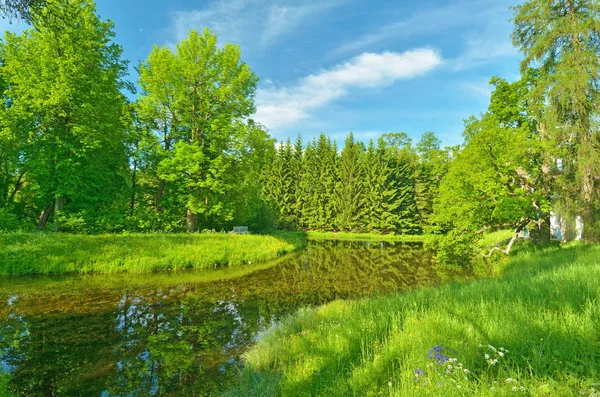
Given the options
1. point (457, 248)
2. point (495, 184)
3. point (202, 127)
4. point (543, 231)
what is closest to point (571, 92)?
point (495, 184)

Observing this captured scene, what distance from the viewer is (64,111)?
17672 millimetres

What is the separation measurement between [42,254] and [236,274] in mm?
9330

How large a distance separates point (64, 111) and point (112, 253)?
386 inches

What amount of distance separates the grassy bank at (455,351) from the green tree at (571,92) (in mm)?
11248

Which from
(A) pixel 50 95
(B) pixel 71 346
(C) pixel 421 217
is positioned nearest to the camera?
(B) pixel 71 346

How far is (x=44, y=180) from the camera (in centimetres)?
1738

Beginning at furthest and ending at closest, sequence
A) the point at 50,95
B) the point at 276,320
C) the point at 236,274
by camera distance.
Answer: the point at 50,95 → the point at 236,274 → the point at 276,320

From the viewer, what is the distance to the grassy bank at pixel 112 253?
13.5 meters

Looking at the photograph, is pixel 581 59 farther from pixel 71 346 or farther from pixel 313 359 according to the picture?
pixel 71 346

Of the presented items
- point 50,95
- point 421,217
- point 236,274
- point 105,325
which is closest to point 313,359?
point 105,325

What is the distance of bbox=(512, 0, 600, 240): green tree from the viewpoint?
14.2m

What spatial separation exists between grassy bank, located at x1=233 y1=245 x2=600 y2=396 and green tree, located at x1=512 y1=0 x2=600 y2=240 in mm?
11248

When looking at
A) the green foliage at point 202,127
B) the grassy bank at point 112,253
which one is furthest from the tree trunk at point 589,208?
the green foliage at point 202,127

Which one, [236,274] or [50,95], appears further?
[50,95]
